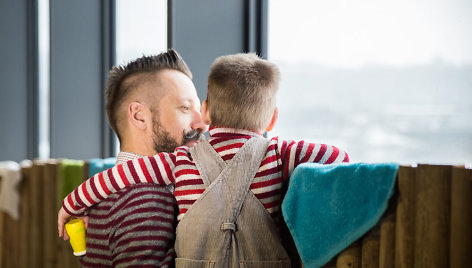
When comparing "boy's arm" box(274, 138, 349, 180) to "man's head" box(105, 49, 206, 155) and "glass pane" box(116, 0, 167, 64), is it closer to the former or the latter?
"man's head" box(105, 49, 206, 155)

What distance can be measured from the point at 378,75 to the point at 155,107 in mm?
683

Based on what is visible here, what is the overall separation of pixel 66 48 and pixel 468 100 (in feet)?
6.59

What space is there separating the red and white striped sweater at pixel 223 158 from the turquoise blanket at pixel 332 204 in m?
0.05

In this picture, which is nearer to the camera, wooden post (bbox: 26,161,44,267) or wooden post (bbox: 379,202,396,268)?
wooden post (bbox: 379,202,396,268)

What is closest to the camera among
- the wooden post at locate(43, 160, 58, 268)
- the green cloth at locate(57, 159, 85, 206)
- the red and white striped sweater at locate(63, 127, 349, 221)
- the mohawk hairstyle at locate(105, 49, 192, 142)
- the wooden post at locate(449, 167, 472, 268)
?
the wooden post at locate(449, 167, 472, 268)

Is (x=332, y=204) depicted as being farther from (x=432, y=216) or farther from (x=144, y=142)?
(x=144, y=142)

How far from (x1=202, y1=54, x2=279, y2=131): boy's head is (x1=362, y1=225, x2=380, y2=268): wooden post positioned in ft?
1.16

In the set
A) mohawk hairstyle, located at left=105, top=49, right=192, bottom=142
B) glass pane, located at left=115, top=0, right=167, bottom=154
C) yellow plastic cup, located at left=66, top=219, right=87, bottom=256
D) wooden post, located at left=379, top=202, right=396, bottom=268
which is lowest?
yellow plastic cup, located at left=66, top=219, right=87, bottom=256

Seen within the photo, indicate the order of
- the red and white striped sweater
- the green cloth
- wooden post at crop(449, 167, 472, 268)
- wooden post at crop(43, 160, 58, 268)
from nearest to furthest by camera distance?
wooden post at crop(449, 167, 472, 268) < the red and white striped sweater < the green cloth < wooden post at crop(43, 160, 58, 268)

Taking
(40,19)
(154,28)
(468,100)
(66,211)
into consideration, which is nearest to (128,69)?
(66,211)

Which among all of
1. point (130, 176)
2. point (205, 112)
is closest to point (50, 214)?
point (130, 176)

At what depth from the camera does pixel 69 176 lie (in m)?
1.81

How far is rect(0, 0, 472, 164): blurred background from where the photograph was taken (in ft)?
4.11

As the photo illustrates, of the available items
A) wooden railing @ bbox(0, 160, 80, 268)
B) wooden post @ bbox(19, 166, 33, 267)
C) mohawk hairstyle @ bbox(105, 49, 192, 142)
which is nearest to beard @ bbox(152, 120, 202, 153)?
mohawk hairstyle @ bbox(105, 49, 192, 142)
